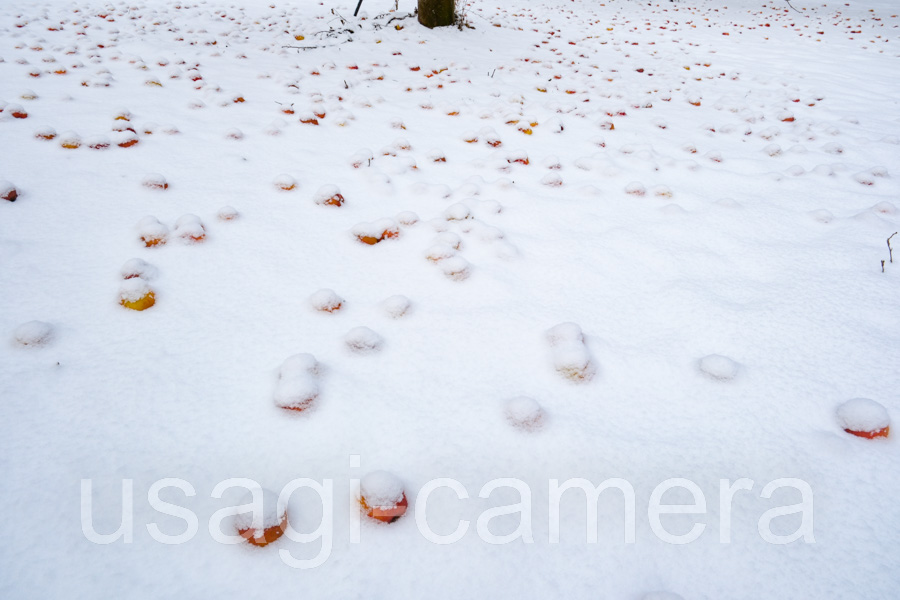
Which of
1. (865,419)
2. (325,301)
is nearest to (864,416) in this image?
(865,419)

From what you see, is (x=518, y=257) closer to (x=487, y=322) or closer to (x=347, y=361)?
(x=487, y=322)

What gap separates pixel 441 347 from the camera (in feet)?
4.05

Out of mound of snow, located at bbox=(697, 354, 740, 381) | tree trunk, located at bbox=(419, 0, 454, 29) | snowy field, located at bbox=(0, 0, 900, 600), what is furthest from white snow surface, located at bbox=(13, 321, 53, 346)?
tree trunk, located at bbox=(419, 0, 454, 29)

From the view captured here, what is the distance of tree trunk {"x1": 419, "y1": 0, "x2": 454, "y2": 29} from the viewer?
207 inches

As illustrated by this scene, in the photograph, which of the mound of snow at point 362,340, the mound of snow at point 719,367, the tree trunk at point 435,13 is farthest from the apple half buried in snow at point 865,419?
the tree trunk at point 435,13

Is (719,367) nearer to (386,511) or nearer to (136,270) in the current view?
(386,511)

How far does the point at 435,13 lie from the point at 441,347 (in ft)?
17.7

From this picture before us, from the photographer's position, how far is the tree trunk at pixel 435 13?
5.27 meters

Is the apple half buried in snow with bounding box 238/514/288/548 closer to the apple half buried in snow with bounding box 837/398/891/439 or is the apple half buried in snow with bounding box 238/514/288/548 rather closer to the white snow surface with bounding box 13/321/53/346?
the white snow surface with bounding box 13/321/53/346

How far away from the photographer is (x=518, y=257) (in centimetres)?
160

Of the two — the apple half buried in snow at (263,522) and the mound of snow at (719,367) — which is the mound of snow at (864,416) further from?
the apple half buried in snow at (263,522)

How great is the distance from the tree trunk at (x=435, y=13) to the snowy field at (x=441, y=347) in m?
3.24

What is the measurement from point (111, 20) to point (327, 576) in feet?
21.7

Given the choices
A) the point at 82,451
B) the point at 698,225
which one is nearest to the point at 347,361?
the point at 82,451
